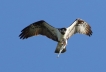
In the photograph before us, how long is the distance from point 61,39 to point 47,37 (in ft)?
5.83

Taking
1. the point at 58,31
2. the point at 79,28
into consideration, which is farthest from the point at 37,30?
the point at 79,28

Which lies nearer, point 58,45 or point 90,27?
point 58,45

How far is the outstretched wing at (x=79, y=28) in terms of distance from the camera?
33.7 metres

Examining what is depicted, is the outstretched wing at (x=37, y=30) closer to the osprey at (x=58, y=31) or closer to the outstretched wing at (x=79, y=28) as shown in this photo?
the osprey at (x=58, y=31)

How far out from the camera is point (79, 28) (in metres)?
35.0

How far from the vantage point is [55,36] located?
110 ft

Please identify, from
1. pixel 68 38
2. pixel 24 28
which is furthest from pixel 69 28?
Answer: pixel 24 28

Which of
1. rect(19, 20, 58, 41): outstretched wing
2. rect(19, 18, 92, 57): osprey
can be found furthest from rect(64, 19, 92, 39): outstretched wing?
rect(19, 20, 58, 41): outstretched wing

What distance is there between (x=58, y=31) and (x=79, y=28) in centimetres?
284

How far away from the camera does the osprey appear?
32.4 m

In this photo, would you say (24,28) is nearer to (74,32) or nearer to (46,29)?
(46,29)

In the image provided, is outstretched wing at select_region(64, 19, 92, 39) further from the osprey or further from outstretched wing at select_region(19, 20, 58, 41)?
outstretched wing at select_region(19, 20, 58, 41)

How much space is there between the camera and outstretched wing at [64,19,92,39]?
33.7 meters

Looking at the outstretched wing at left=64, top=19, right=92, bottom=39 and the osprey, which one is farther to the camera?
the outstretched wing at left=64, top=19, right=92, bottom=39
